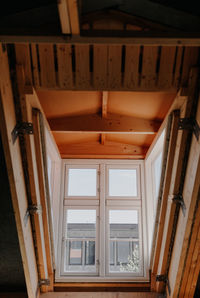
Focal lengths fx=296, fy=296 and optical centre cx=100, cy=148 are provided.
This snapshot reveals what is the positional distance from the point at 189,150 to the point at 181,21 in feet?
3.62

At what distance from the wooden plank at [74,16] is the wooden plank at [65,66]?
58 cm

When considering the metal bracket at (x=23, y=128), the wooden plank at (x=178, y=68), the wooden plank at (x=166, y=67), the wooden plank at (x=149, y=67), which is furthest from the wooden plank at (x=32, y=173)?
the wooden plank at (x=178, y=68)

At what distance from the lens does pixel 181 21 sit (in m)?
1.89

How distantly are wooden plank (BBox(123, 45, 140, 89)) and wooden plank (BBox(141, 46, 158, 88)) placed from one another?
0.05 meters

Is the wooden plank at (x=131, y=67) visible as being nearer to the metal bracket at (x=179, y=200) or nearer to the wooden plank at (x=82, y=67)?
the wooden plank at (x=82, y=67)

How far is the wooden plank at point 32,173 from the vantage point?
8.07 feet

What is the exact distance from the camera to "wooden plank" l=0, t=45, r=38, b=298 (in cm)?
218

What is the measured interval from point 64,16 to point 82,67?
0.83 m

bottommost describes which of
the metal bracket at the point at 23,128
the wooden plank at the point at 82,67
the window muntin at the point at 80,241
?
the window muntin at the point at 80,241

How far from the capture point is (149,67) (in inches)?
92.6

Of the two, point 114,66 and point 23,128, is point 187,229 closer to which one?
point 114,66

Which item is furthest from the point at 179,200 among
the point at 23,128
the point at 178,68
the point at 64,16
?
the point at 64,16

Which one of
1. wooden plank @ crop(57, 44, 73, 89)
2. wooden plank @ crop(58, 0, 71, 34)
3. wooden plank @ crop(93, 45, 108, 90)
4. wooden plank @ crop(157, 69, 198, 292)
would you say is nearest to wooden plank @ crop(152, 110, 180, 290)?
wooden plank @ crop(157, 69, 198, 292)

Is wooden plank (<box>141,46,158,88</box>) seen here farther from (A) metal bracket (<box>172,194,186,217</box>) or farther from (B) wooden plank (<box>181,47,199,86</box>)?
(A) metal bracket (<box>172,194,186,217</box>)
